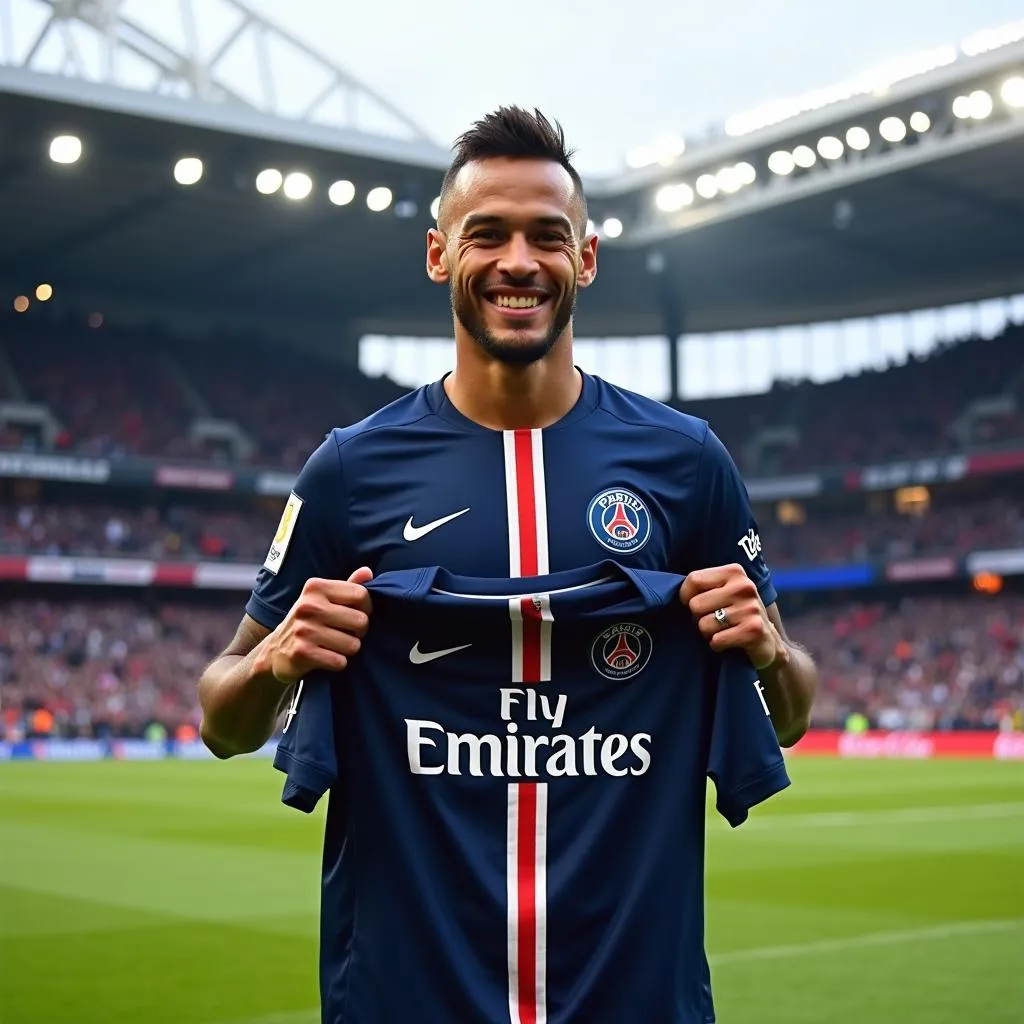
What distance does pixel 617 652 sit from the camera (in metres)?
3.06

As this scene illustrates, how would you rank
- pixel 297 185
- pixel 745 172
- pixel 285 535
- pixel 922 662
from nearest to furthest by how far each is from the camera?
pixel 285 535 → pixel 745 172 → pixel 297 185 → pixel 922 662

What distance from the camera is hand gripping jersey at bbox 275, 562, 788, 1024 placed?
9.34 feet

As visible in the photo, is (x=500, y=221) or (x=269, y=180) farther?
(x=269, y=180)

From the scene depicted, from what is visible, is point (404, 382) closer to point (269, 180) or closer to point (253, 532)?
point (253, 532)

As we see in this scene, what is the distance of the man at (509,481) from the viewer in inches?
118

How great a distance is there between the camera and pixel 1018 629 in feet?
147

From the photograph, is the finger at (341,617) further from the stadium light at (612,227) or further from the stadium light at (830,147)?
the stadium light at (612,227)

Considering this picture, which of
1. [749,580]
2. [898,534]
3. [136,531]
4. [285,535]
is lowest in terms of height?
[749,580]

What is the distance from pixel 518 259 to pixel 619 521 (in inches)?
20.5

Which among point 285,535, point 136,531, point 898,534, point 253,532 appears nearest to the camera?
point 285,535

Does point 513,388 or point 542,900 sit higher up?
point 513,388

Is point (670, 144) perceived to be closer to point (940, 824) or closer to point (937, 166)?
point (937, 166)

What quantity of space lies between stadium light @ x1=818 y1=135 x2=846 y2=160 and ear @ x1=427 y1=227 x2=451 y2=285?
1381 inches

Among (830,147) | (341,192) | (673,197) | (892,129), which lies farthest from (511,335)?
(673,197)
